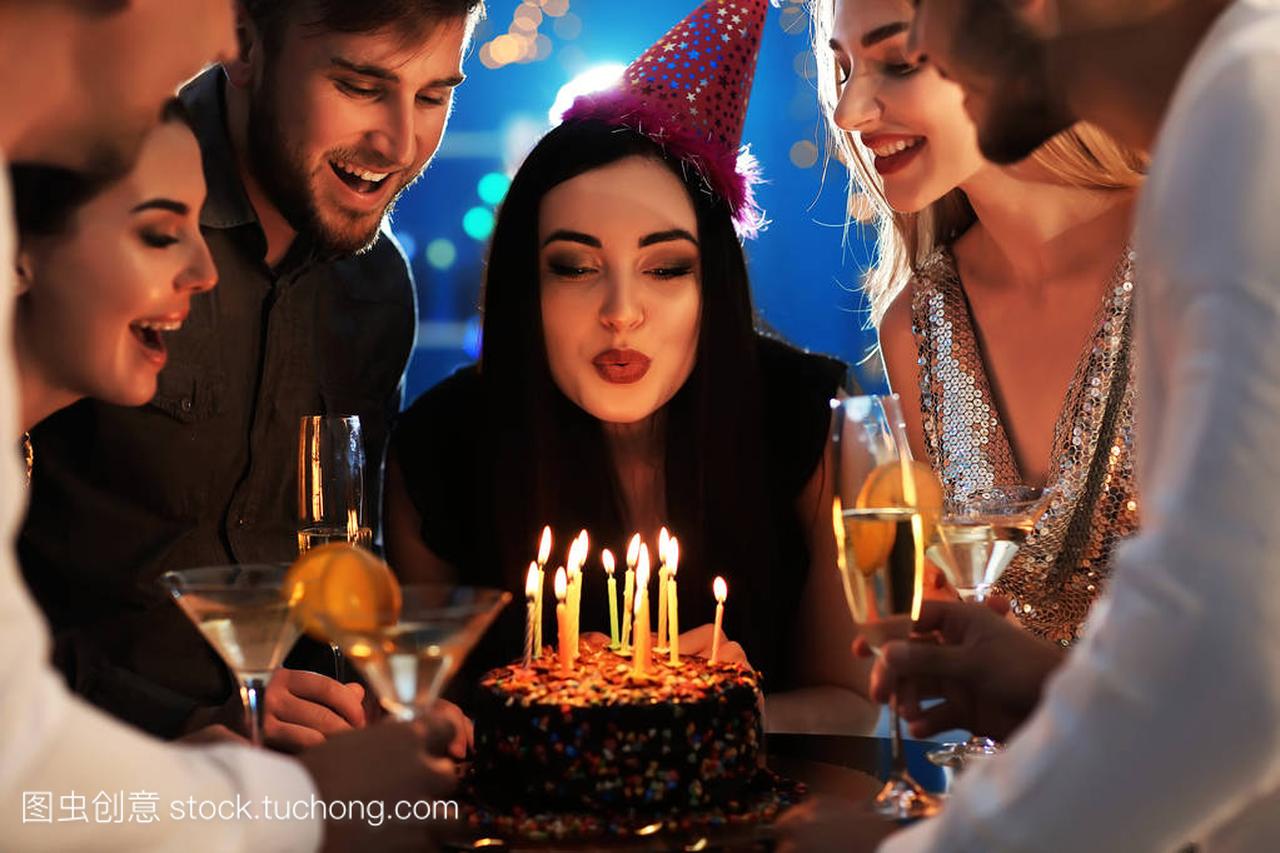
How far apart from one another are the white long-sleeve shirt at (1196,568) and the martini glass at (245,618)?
2.69 ft

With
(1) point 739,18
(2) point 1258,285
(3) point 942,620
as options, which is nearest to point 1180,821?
(2) point 1258,285

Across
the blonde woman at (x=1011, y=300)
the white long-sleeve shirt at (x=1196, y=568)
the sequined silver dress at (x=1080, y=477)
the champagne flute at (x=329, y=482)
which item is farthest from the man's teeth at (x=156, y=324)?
the sequined silver dress at (x=1080, y=477)

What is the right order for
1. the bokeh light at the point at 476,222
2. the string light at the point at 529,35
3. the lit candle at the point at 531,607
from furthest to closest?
1. the bokeh light at the point at 476,222
2. the string light at the point at 529,35
3. the lit candle at the point at 531,607

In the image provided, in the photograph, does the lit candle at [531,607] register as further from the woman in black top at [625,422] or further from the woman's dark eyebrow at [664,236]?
the woman's dark eyebrow at [664,236]

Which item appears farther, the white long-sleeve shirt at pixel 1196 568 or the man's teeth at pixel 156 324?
the man's teeth at pixel 156 324

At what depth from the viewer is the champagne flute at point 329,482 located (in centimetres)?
221

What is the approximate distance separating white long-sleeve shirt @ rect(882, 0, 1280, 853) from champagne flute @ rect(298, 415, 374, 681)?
135 cm

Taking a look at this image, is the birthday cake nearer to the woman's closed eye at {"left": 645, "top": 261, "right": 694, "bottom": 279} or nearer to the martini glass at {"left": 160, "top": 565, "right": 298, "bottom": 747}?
the martini glass at {"left": 160, "top": 565, "right": 298, "bottom": 747}

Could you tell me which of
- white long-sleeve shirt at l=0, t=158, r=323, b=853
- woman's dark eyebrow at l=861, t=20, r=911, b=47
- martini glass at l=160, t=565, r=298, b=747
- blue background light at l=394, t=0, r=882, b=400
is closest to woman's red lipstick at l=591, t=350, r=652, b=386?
woman's dark eyebrow at l=861, t=20, r=911, b=47

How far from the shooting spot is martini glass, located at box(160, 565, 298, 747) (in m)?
1.49

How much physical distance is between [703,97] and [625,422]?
722 millimetres

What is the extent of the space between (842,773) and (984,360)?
1.35 m

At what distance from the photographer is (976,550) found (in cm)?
204

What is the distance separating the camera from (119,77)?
64.9 inches
